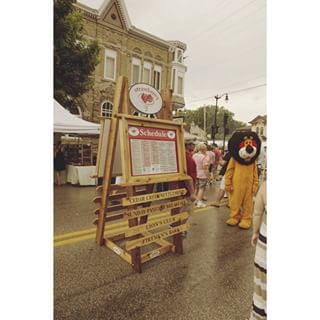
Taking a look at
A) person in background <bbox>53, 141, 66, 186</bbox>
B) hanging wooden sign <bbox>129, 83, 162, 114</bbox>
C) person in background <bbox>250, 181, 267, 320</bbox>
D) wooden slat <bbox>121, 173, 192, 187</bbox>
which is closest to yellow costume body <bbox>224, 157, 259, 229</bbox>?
wooden slat <bbox>121, 173, 192, 187</bbox>

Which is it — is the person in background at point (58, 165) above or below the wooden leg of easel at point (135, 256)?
above

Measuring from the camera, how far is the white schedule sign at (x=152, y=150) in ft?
8.82

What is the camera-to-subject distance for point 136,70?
1537cm

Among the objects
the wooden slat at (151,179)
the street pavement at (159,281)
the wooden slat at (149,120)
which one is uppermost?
the wooden slat at (149,120)

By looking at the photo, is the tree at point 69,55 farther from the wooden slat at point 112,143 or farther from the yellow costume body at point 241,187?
the yellow costume body at point 241,187

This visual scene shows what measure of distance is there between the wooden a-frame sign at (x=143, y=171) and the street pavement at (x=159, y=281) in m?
0.19

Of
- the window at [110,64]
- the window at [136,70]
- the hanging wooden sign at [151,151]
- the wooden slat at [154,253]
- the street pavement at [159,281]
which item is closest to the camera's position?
the street pavement at [159,281]

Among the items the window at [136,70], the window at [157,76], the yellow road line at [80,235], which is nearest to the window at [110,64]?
the window at [136,70]

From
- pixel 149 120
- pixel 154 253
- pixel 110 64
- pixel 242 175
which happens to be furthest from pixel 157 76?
pixel 154 253

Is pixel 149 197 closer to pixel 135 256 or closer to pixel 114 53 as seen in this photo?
pixel 135 256
